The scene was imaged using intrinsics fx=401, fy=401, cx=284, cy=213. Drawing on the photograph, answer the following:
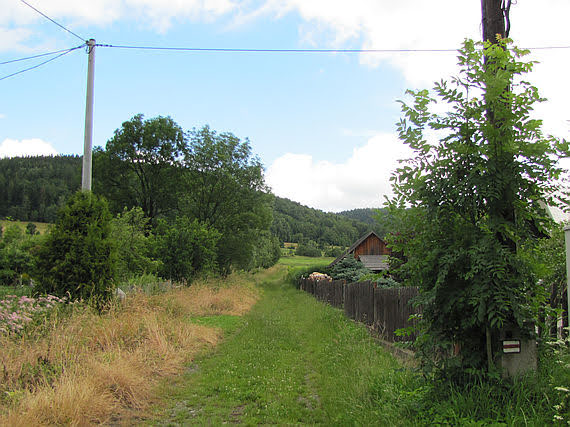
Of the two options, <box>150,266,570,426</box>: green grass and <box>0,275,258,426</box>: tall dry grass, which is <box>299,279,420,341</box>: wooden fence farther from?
<box>0,275,258,426</box>: tall dry grass

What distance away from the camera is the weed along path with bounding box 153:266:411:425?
4.80 metres

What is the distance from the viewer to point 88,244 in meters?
8.69

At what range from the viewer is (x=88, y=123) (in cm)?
933

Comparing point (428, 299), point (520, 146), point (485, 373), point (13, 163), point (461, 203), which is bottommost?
point (485, 373)

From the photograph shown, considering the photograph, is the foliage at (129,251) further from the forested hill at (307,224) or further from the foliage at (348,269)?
Result: the forested hill at (307,224)

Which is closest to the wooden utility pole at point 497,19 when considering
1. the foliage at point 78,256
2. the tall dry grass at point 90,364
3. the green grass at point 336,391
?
the green grass at point 336,391

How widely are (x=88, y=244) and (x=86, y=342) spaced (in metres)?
2.80

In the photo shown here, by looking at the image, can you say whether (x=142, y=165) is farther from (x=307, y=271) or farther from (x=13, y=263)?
(x=307, y=271)

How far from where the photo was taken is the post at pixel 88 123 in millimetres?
9172

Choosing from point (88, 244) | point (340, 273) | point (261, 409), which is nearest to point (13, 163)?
point (340, 273)

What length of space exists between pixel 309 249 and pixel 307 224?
7264 mm

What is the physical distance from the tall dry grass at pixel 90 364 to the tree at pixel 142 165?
82.8 ft

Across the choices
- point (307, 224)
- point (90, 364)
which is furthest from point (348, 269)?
point (307, 224)

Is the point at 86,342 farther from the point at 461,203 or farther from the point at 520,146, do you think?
the point at 520,146
